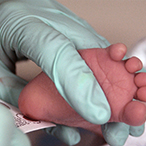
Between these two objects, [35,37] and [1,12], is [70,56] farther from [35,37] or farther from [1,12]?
[1,12]

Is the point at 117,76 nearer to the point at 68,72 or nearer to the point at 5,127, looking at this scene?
the point at 68,72

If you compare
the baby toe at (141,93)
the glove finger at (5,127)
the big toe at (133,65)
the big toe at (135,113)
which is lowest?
the glove finger at (5,127)

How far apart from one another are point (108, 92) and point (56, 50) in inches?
5.2

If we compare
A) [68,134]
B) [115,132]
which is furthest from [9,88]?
[115,132]

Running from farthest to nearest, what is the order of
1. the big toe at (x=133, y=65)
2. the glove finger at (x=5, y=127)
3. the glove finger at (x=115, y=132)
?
the glove finger at (x=115, y=132) → the big toe at (x=133, y=65) → the glove finger at (x=5, y=127)

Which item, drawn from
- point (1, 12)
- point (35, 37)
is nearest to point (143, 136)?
point (35, 37)

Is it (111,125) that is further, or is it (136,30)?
(136,30)

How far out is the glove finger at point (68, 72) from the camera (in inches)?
12.8

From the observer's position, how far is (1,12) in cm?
51

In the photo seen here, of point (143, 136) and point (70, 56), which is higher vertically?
point (70, 56)

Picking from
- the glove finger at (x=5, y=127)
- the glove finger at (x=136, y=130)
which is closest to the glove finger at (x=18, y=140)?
the glove finger at (x=5, y=127)

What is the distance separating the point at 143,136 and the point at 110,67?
314mm

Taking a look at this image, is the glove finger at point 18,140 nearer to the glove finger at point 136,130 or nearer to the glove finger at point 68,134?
the glove finger at point 68,134

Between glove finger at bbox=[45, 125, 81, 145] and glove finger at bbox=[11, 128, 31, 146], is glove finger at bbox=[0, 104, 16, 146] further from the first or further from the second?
glove finger at bbox=[45, 125, 81, 145]
